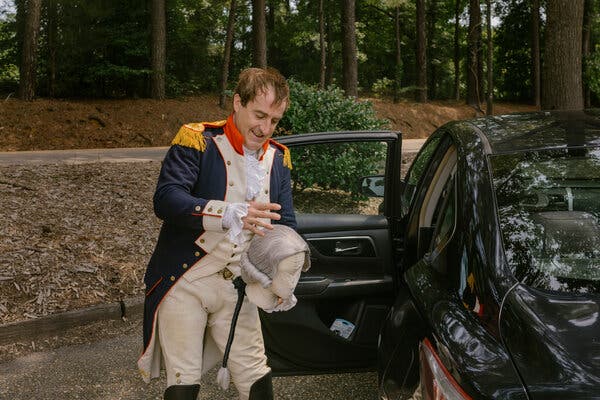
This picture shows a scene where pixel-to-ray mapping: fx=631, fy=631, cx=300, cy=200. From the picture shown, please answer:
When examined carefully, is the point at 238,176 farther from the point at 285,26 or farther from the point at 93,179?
the point at 285,26

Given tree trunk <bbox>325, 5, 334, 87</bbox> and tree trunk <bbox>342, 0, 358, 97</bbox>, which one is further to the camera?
tree trunk <bbox>325, 5, 334, 87</bbox>

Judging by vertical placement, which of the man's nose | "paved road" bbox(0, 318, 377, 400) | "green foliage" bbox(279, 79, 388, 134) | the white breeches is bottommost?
"paved road" bbox(0, 318, 377, 400)

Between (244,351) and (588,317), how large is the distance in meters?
1.37

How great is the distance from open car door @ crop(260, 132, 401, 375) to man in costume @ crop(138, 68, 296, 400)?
473mm

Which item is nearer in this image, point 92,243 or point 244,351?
point 244,351

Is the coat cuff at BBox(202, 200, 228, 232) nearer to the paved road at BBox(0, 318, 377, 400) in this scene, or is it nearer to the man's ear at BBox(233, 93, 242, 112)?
the man's ear at BBox(233, 93, 242, 112)

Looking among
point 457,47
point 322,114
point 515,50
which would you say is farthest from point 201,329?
point 515,50

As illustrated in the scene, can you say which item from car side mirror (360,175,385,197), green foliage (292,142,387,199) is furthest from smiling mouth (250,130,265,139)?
car side mirror (360,175,385,197)

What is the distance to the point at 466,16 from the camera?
36.4 m

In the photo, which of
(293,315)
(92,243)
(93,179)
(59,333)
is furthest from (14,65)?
(293,315)

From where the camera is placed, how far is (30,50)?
1789 cm

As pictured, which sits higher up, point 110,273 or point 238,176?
point 238,176

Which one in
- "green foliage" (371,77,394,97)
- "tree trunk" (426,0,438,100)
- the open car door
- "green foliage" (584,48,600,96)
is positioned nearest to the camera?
the open car door

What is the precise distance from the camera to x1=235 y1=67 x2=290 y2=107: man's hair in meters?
2.37
